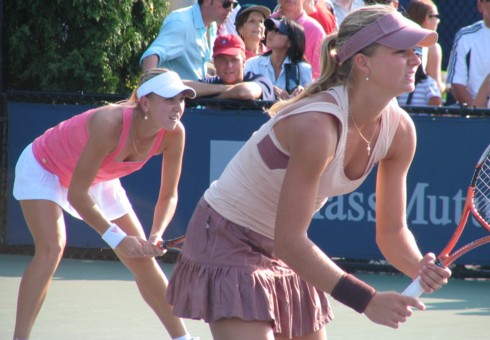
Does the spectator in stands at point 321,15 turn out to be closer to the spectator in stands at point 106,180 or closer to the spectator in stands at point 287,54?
the spectator in stands at point 287,54

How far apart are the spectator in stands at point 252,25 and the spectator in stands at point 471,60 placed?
167 centimetres

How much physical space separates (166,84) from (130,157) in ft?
1.41

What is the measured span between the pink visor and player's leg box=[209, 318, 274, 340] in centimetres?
89

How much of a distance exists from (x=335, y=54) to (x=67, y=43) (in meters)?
5.56

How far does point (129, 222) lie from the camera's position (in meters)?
4.86

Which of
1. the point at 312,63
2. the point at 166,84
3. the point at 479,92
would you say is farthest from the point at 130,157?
the point at 479,92

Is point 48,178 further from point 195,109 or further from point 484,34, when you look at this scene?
point 484,34

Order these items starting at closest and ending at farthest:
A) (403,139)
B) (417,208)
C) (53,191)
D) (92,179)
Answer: (403,139) < (92,179) < (53,191) < (417,208)

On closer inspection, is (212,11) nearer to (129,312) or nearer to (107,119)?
(129,312)

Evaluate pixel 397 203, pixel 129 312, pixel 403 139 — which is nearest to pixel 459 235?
pixel 397 203

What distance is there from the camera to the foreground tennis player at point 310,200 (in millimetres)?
2775

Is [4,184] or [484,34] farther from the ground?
[484,34]

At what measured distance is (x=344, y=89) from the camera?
9.62 ft

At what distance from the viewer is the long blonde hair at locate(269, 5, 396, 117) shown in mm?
2914
